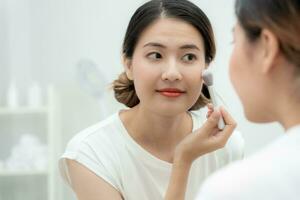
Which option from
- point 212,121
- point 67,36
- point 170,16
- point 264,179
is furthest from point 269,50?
point 67,36

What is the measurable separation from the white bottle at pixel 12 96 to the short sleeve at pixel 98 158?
34.2 inches

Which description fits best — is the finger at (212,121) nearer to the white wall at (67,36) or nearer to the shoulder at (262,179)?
the shoulder at (262,179)

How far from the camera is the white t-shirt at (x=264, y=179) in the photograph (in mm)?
484

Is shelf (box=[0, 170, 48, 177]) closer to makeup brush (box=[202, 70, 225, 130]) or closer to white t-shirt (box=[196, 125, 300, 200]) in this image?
makeup brush (box=[202, 70, 225, 130])

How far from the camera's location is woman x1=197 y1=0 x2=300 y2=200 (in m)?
0.49

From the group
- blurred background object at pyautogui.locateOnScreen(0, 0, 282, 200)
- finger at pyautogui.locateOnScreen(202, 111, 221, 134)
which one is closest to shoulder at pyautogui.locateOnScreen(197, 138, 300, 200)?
finger at pyautogui.locateOnScreen(202, 111, 221, 134)

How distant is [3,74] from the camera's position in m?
1.88

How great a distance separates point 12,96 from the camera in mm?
1865

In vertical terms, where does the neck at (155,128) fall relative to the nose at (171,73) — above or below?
below

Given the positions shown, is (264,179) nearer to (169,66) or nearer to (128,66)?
(169,66)

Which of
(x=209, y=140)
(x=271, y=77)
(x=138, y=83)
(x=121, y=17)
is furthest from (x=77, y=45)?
(x=271, y=77)

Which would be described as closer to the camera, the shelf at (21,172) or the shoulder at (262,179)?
the shoulder at (262,179)

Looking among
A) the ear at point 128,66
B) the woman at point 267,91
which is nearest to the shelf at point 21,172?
the ear at point 128,66

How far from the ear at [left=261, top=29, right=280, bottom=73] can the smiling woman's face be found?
42 centimetres
